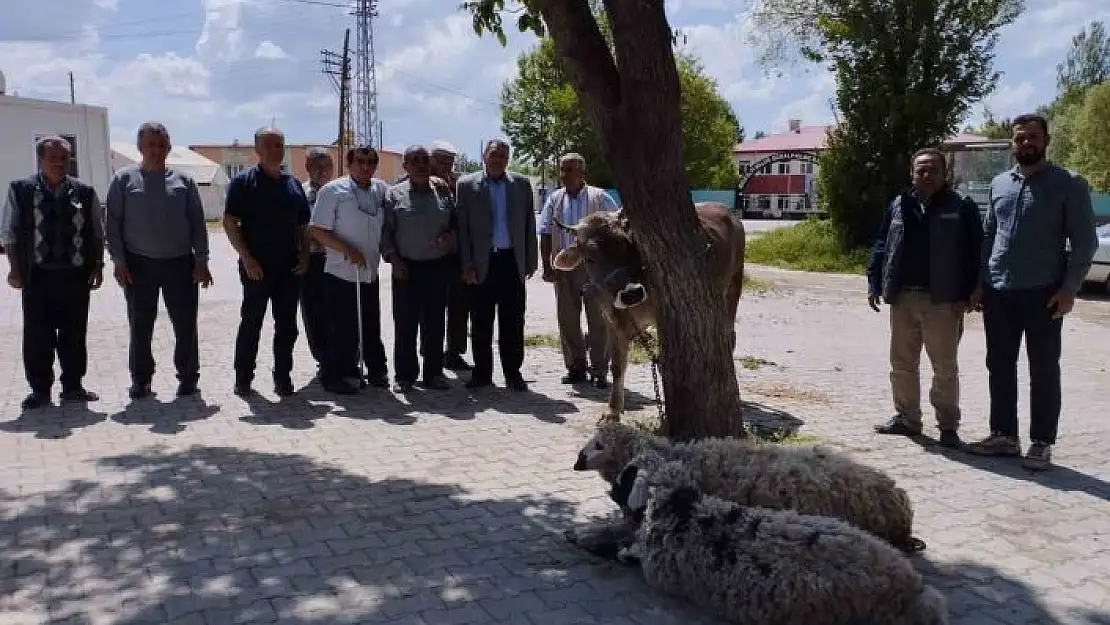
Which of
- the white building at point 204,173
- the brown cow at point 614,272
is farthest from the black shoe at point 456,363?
the white building at point 204,173

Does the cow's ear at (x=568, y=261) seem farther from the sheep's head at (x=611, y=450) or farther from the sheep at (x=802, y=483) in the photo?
the sheep at (x=802, y=483)

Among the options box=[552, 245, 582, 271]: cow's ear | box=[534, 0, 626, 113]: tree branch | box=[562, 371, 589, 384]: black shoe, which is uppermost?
box=[534, 0, 626, 113]: tree branch

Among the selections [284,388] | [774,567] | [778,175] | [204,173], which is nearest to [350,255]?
[284,388]

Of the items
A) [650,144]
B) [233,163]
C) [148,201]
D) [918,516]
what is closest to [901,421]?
[918,516]

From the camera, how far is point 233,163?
6731cm

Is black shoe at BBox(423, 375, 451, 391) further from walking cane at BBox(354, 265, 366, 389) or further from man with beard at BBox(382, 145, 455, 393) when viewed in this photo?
walking cane at BBox(354, 265, 366, 389)

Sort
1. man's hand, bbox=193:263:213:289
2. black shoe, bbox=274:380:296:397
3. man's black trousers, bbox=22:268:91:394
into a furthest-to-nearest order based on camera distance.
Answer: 1. black shoe, bbox=274:380:296:397
2. man's hand, bbox=193:263:213:289
3. man's black trousers, bbox=22:268:91:394

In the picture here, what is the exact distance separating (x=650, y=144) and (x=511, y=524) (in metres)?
2.22

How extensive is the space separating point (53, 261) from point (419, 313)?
2907 millimetres

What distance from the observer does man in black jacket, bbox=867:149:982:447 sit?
623 centimetres

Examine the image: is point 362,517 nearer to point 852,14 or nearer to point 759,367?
point 759,367

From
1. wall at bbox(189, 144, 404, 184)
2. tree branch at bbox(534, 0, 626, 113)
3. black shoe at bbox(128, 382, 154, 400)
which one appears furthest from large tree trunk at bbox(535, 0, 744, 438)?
wall at bbox(189, 144, 404, 184)

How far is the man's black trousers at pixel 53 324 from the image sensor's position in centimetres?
721

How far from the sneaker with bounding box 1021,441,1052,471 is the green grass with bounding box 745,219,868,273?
52.8ft
